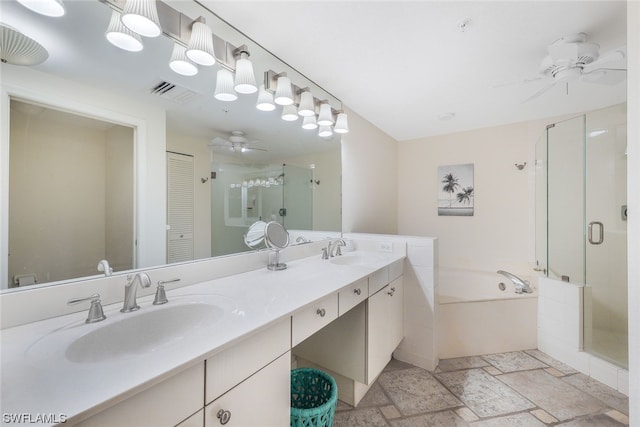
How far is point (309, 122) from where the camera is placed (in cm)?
198

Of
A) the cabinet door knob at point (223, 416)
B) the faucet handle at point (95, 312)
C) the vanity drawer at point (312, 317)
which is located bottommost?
the cabinet door knob at point (223, 416)

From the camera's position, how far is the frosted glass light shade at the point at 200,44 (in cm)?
113

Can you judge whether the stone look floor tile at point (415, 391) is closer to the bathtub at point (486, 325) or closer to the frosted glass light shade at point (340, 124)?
the bathtub at point (486, 325)

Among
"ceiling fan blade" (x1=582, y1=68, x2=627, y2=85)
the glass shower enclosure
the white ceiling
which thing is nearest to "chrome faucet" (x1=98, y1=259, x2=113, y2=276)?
the white ceiling

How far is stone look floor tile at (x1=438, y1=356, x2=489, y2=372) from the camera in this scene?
1994 mm

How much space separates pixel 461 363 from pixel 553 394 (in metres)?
0.56

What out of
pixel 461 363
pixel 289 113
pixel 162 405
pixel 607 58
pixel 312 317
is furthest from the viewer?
pixel 461 363

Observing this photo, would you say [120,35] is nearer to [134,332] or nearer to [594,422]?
[134,332]

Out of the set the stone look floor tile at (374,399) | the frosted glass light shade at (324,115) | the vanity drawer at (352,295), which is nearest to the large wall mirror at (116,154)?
the frosted glass light shade at (324,115)

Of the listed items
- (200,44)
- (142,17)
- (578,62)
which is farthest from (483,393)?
(142,17)

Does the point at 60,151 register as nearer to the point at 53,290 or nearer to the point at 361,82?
the point at 53,290

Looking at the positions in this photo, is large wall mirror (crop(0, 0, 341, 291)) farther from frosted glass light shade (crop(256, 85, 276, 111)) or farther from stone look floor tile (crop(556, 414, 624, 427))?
stone look floor tile (crop(556, 414, 624, 427))

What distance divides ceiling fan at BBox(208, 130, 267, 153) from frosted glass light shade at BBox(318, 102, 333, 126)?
684mm

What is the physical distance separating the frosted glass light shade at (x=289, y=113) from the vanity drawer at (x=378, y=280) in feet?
4.07
